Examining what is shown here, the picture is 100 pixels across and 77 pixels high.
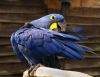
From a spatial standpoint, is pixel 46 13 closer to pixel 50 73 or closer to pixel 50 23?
pixel 50 23

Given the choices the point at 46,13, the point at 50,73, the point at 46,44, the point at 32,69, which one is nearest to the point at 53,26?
the point at 46,44

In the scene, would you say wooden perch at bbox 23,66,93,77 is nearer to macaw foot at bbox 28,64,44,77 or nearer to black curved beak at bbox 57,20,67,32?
macaw foot at bbox 28,64,44,77

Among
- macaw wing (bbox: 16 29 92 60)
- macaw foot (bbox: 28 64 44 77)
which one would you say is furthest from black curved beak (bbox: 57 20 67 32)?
macaw foot (bbox: 28 64 44 77)

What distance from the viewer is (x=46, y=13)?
662 cm

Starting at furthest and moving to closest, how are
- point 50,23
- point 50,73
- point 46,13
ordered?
point 46,13 → point 50,23 → point 50,73

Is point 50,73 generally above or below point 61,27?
below

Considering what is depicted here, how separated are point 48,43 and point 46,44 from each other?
1.0 inches

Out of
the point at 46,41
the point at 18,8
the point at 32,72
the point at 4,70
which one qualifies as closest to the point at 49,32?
the point at 46,41

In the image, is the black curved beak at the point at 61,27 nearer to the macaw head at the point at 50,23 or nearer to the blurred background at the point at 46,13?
the macaw head at the point at 50,23

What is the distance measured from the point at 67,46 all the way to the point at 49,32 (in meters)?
0.19

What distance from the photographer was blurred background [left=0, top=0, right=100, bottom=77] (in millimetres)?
6180

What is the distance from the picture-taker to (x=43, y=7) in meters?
6.72

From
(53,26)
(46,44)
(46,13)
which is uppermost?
(53,26)

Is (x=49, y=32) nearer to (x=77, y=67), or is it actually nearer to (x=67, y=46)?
(x=67, y=46)
